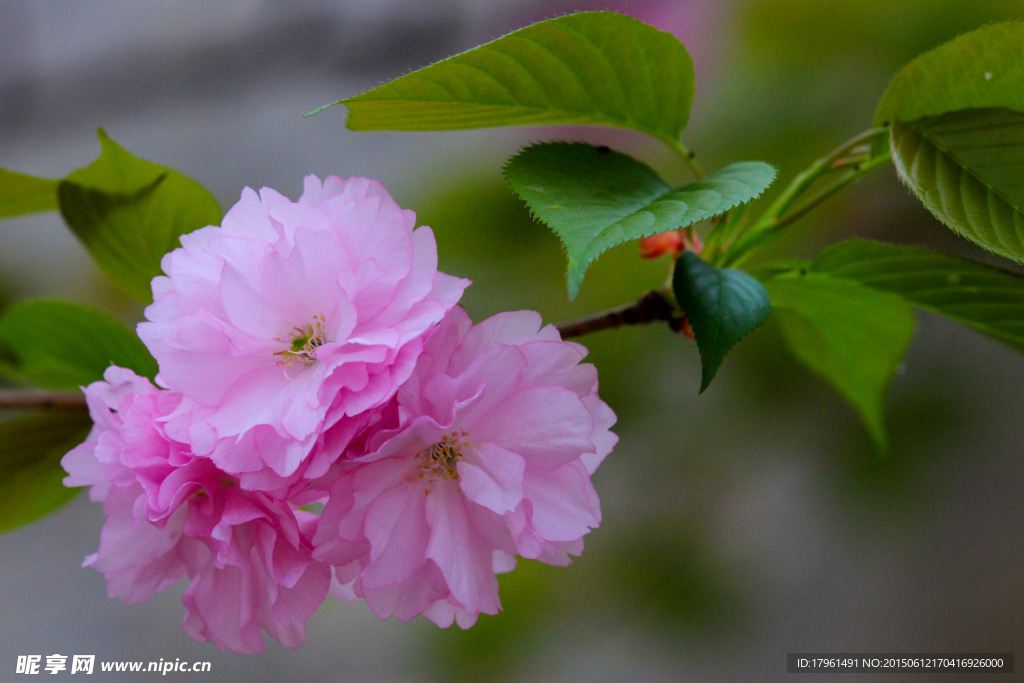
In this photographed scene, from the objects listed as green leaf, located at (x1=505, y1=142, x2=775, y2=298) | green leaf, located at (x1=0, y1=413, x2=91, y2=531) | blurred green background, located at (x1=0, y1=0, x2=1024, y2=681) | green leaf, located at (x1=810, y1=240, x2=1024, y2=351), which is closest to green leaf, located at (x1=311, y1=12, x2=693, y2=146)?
green leaf, located at (x1=505, y1=142, x2=775, y2=298)

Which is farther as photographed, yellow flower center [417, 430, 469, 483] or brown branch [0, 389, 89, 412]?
brown branch [0, 389, 89, 412]

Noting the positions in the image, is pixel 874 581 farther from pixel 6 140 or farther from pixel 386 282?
pixel 6 140

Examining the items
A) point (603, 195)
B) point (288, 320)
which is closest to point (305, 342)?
point (288, 320)

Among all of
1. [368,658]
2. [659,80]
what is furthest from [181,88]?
[659,80]

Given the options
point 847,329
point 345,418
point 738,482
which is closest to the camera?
point 345,418

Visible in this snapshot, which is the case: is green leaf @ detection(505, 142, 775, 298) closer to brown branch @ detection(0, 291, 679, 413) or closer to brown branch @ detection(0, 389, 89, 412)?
brown branch @ detection(0, 291, 679, 413)

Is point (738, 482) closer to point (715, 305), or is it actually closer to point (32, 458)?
point (715, 305)
